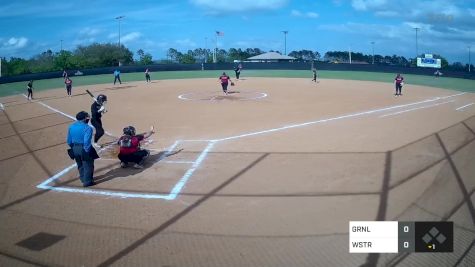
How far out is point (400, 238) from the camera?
16.0 feet

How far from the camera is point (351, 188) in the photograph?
7590 millimetres

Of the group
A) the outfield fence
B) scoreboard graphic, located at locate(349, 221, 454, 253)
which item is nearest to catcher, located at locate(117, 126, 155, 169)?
scoreboard graphic, located at locate(349, 221, 454, 253)

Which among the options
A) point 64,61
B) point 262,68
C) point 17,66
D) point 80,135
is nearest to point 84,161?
point 80,135

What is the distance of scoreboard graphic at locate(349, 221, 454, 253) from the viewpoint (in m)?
4.88

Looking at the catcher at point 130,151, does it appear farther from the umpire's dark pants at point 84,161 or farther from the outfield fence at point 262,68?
the outfield fence at point 262,68

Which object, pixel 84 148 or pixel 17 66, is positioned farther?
pixel 17 66

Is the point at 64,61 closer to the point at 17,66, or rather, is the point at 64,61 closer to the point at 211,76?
the point at 17,66

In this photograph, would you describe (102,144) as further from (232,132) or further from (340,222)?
(340,222)

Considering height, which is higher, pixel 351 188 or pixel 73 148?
pixel 73 148

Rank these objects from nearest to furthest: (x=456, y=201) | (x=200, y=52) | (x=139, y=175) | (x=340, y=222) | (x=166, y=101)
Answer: (x=340, y=222)
(x=456, y=201)
(x=139, y=175)
(x=166, y=101)
(x=200, y=52)

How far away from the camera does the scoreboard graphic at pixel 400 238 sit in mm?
4883

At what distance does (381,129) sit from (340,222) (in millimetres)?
8135

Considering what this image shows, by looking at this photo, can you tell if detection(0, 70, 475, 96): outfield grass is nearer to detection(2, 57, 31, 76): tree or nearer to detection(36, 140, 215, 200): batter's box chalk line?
detection(36, 140, 215, 200): batter's box chalk line

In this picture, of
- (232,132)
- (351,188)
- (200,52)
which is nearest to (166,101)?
(232,132)
